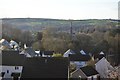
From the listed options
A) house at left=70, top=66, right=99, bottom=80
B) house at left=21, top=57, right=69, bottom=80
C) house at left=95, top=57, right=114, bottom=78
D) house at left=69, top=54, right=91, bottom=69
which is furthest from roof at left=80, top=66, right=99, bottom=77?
house at left=69, top=54, right=91, bottom=69

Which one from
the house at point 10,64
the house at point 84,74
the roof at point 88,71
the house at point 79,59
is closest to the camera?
the house at point 84,74

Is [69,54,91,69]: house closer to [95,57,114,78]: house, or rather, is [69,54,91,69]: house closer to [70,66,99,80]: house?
[95,57,114,78]: house

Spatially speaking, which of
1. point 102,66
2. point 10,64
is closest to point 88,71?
point 102,66

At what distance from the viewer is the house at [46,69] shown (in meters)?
13.7

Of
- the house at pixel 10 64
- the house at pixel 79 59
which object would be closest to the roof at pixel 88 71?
the house at pixel 10 64

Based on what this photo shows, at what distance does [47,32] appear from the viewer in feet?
125

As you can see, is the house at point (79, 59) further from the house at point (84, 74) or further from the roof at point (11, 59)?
the roof at point (11, 59)

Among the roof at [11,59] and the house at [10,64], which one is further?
the roof at [11,59]

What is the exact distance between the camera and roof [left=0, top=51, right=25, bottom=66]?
1856 centimetres

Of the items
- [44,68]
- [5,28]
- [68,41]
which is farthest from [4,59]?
[5,28]

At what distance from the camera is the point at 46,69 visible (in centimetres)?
1391

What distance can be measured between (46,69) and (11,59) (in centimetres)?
544

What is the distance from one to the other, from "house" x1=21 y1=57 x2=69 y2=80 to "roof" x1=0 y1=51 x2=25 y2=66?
4.22 meters

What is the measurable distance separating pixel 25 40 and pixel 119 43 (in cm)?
1211
